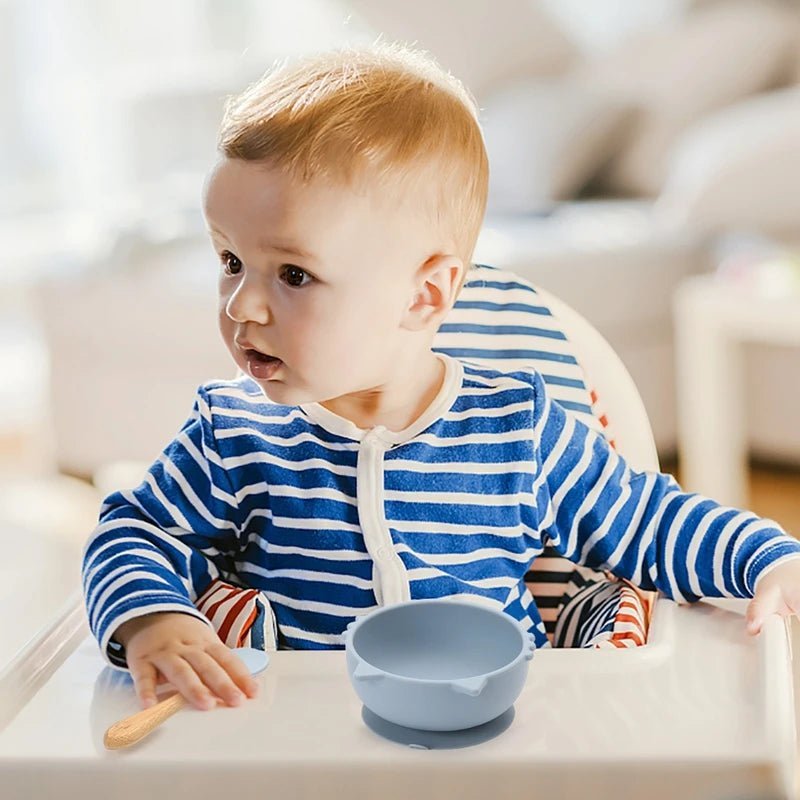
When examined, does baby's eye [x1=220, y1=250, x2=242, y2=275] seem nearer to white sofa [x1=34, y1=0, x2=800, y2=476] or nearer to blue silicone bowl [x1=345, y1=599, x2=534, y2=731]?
blue silicone bowl [x1=345, y1=599, x2=534, y2=731]

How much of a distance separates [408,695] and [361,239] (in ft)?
1.02

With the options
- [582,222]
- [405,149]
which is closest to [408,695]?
[405,149]

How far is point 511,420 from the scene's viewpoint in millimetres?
940

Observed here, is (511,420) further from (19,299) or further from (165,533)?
(19,299)

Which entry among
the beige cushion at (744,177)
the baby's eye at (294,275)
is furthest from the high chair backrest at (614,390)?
the beige cushion at (744,177)

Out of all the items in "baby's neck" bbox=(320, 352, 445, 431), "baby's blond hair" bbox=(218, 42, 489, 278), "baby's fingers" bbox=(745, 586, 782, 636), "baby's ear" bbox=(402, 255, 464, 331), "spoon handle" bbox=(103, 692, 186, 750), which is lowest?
"baby's fingers" bbox=(745, 586, 782, 636)

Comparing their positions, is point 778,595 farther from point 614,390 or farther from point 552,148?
point 552,148

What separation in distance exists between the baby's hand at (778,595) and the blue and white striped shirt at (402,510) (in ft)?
0.15

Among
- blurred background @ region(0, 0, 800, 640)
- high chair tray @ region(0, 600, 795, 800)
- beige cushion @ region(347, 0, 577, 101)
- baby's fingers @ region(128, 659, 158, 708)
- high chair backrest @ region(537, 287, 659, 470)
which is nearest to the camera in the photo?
high chair tray @ region(0, 600, 795, 800)

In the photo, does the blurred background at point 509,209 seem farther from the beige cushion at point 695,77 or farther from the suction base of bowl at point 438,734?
the suction base of bowl at point 438,734

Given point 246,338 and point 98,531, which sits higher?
point 246,338

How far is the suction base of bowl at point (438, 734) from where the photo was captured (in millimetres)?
683

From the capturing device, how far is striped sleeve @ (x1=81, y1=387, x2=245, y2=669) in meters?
0.86

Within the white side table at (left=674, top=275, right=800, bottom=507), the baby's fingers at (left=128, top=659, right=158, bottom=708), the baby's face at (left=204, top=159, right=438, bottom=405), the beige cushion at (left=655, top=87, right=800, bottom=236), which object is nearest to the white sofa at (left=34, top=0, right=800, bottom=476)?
the beige cushion at (left=655, top=87, right=800, bottom=236)
